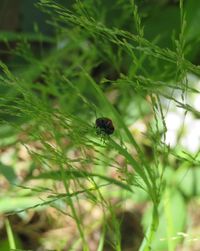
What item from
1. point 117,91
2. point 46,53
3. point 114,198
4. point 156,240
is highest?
point 46,53

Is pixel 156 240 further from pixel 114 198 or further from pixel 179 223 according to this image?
pixel 114 198

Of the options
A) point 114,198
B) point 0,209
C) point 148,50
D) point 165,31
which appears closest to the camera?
point 148,50

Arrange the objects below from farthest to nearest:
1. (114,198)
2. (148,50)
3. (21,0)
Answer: (21,0) → (114,198) → (148,50)

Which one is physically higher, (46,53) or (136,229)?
(46,53)

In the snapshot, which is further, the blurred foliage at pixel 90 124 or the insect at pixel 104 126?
the blurred foliage at pixel 90 124

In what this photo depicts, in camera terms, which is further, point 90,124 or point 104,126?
point 90,124

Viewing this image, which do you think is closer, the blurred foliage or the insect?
the insect

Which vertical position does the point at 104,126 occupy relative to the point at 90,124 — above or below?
below

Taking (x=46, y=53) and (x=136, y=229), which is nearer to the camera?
(x=136, y=229)

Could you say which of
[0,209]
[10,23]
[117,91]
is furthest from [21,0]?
[0,209]

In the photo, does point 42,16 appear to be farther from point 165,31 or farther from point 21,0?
point 165,31
